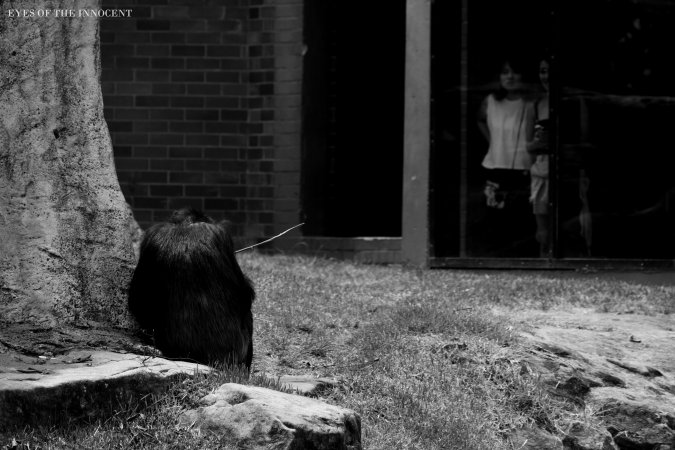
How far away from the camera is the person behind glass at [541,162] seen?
1196cm

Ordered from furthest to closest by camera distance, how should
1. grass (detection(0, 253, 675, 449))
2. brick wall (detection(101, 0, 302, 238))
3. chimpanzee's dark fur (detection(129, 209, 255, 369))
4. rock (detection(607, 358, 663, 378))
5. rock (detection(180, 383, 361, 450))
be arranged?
1. brick wall (detection(101, 0, 302, 238))
2. rock (detection(607, 358, 663, 378))
3. chimpanzee's dark fur (detection(129, 209, 255, 369))
4. grass (detection(0, 253, 675, 449))
5. rock (detection(180, 383, 361, 450))

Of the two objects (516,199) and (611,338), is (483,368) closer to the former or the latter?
(611,338)

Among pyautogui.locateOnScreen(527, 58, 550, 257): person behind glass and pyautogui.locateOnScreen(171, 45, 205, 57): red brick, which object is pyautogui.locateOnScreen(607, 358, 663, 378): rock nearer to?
Answer: pyautogui.locateOnScreen(527, 58, 550, 257): person behind glass

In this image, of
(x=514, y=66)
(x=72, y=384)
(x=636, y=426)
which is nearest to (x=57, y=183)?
(x=72, y=384)

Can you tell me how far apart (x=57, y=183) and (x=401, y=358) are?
2.58 m

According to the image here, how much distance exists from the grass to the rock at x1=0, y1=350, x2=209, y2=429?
6cm

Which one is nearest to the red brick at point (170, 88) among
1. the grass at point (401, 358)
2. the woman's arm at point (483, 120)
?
the grass at point (401, 358)

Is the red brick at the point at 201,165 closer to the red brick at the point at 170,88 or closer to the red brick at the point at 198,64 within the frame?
the red brick at the point at 170,88

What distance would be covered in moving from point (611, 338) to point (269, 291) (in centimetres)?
279

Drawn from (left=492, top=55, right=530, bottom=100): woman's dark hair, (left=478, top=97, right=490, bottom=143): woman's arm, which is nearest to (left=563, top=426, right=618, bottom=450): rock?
(left=478, top=97, right=490, bottom=143): woman's arm

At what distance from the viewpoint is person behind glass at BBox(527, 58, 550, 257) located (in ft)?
39.2

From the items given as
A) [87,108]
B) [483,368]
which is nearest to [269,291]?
[483,368]

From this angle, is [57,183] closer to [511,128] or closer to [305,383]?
[305,383]

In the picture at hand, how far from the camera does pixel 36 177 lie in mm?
6551
